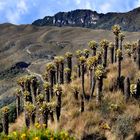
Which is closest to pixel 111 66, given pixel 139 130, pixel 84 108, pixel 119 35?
pixel 119 35

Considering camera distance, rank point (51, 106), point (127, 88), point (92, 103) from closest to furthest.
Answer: point (51, 106)
point (127, 88)
point (92, 103)

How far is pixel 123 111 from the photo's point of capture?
4581 centimetres

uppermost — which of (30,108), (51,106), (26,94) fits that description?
(26,94)

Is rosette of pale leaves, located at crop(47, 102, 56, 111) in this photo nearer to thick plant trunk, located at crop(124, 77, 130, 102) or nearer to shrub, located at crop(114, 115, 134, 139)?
shrub, located at crop(114, 115, 134, 139)

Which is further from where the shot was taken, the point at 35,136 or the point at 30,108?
the point at 30,108

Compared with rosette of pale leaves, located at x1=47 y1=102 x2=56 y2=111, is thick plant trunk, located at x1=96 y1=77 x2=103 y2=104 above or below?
above

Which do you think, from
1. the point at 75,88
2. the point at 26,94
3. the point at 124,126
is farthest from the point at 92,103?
the point at 26,94

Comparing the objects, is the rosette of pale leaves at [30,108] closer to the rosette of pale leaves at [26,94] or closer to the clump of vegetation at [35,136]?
the rosette of pale leaves at [26,94]

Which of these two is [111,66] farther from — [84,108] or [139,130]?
[139,130]

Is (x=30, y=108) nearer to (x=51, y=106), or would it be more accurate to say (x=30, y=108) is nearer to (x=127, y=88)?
(x=51, y=106)

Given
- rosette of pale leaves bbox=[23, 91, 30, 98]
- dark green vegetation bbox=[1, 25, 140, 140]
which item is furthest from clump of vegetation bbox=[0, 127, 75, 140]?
→ rosette of pale leaves bbox=[23, 91, 30, 98]

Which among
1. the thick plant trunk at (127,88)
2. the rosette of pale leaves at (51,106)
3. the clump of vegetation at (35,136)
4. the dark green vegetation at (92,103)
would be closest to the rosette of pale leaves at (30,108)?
the dark green vegetation at (92,103)

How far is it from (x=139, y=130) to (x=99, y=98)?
5.63 metres

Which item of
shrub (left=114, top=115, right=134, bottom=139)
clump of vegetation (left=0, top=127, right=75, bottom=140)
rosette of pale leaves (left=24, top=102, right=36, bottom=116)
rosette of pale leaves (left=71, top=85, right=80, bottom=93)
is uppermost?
clump of vegetation (left=0, top=127, right=75, bottom=140)
